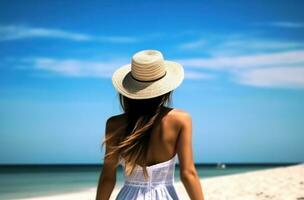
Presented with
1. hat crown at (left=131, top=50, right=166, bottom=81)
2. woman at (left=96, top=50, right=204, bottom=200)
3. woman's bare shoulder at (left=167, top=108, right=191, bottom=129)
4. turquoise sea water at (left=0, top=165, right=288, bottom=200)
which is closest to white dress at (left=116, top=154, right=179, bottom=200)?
woman at (left=96, top=50, right=204, bottom=200)

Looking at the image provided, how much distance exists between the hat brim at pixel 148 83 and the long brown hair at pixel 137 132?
0.18ft

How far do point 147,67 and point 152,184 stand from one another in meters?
0.66

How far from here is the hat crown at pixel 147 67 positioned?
120 inches

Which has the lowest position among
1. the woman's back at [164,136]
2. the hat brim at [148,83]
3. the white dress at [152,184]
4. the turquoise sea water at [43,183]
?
the turquoise sea water at [43,183]

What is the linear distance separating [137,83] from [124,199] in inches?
26.1

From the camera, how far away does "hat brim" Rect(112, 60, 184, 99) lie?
302 centimetres

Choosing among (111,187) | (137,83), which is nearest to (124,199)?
(111,187)

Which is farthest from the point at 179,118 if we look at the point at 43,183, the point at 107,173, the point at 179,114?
the point at 43,183

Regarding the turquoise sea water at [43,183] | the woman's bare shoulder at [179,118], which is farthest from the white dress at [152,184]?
the turquoise sea water at [43,183]

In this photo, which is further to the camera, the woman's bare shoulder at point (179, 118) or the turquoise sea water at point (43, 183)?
the turquoise sea water at point (43, 183)

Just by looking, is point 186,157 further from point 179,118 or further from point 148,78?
point 148,78

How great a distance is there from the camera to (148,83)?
3064mm

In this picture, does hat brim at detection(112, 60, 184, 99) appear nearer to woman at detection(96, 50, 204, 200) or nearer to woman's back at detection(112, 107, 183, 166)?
woman at detection(96, 50, 204, 200)

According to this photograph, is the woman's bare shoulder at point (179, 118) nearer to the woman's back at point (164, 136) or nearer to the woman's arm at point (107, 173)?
the woman's back at point (164, 136)
